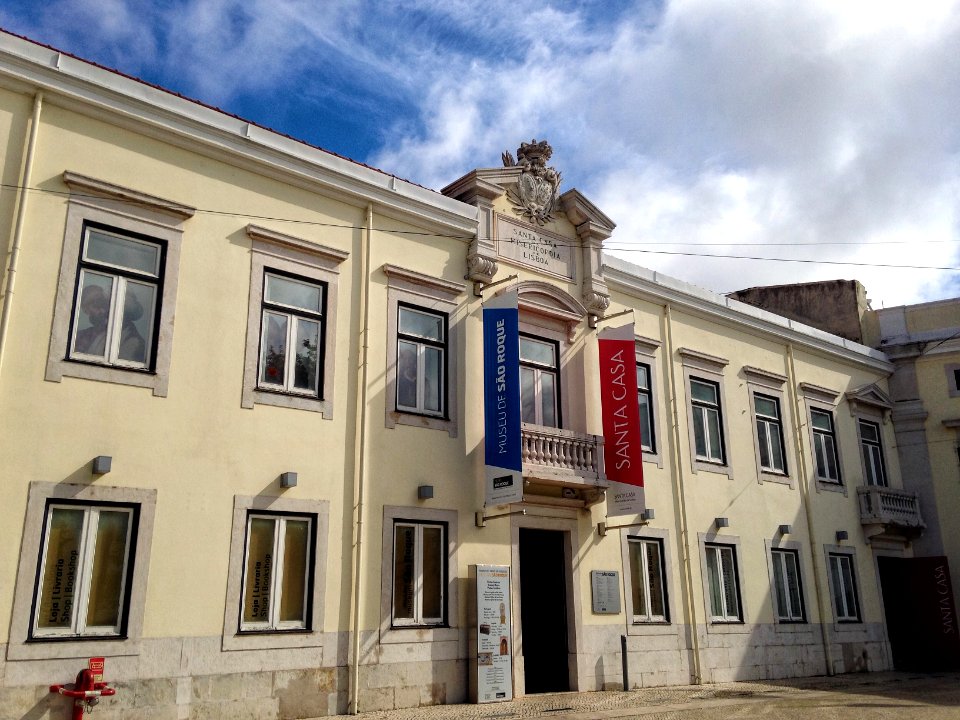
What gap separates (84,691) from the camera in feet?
29.9

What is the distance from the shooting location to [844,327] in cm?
2377

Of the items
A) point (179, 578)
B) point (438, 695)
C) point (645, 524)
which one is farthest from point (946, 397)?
point (179, 578)

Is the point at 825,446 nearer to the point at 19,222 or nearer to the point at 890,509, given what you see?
the point at 890,509

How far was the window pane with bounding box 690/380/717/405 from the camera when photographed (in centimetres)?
1783

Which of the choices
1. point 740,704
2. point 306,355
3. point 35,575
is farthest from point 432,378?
point 740,704

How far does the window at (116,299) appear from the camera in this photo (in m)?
10.3

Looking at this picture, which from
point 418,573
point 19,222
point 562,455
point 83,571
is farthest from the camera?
point 562,455

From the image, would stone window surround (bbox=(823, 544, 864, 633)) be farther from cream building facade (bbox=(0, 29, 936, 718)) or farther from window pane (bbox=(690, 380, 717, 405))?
window pane (bbox=(690, 380, 717, 405))

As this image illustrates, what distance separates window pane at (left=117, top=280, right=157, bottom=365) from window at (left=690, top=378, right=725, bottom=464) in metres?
10.8

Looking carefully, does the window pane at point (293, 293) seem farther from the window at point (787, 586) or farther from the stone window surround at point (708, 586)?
the window at point (787, 586)

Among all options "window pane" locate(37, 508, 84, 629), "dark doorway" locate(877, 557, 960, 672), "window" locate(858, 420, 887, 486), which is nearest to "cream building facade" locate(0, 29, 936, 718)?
"window pane" locate(37, 508, 84, 629)

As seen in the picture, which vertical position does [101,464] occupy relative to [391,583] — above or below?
above

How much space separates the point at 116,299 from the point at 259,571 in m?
3.81

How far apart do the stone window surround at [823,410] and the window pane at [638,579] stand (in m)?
6.19
